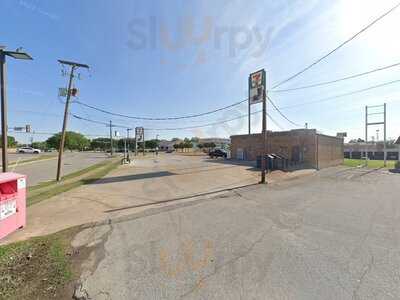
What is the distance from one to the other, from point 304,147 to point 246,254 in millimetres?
22420

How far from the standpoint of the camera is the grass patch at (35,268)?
2.81 metres

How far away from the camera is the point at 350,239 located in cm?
460

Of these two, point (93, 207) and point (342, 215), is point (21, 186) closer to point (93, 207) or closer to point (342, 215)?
point (93, 207)

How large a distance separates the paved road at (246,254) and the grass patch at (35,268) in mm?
316

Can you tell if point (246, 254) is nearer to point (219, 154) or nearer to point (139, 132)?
point (219, 154)

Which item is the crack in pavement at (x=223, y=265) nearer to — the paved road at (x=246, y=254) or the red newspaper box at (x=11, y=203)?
the paved road at (x=246, y=254)

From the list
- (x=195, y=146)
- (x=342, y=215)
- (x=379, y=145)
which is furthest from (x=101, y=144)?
(x=342, y=215)

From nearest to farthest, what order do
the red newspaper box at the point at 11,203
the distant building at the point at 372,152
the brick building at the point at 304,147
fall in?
the red newspaper box at the point at 11,203, the brick building at the point at 304,147, the distant building at the point at 372,152

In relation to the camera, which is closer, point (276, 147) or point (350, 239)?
point (350, 239)

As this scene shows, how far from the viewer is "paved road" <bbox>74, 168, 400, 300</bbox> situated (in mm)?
2895

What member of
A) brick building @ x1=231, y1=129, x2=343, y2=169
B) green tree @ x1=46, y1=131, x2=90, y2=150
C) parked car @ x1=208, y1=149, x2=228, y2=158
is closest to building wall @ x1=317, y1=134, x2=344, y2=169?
brick building @ x1=231, y1=129, x2=343, y2=169

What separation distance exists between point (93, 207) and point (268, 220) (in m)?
5.70

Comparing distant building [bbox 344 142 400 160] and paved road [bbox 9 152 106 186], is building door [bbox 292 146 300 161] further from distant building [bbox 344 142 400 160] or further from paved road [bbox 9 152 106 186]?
distant building [bbox 344 142 400 160]

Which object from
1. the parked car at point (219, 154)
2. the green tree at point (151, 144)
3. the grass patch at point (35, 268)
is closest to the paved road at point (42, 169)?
the grass patch at point (35, 268)
